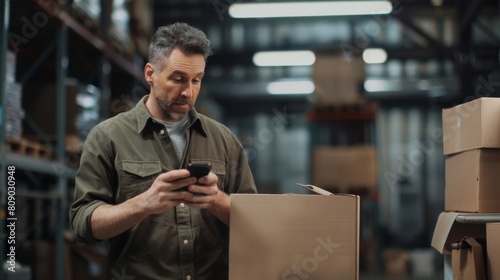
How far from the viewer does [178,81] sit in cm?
294

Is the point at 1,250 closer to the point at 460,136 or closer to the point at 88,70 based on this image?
the point at 460,136

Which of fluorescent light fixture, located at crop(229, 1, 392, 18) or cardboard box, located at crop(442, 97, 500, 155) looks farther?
fluorescent light fixture, located at crop(229, 1, 392, 18)

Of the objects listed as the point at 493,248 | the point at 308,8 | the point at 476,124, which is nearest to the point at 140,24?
the point at 308,8

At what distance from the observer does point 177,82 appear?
2941mm

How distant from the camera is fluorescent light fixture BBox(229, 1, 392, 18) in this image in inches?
444

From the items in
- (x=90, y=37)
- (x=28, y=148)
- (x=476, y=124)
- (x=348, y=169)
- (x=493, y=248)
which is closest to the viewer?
(x=493, y=248)

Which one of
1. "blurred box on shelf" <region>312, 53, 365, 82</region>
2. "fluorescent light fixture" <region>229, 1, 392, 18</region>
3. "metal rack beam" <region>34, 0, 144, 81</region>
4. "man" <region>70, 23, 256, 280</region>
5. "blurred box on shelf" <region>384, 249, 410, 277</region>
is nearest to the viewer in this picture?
"man" <region>70, 23, 256, 280</region>

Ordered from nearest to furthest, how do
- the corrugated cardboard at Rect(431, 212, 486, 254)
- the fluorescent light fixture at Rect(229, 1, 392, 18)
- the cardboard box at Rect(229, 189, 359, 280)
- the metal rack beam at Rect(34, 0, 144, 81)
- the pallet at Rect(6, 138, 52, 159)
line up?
1. the cardboard box at Rect(229, 189, 359, 280)
2. the corrugated cardboard at Rect(431, 212, 486, 254)
3. the pallet at Rect(6, 138, 52, 159)
4. the metal rack beam at Rect(34, 0, 144, 81)
5. the fluorescent light fixture at Rect(229, 1, 392, 18)

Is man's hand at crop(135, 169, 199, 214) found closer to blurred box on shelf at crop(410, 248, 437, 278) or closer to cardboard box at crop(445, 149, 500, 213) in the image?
cardboard box at crop(445, 149, 500, 213)

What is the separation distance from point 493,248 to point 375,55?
44.9 feet

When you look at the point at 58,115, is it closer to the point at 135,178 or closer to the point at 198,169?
the point at 135,178

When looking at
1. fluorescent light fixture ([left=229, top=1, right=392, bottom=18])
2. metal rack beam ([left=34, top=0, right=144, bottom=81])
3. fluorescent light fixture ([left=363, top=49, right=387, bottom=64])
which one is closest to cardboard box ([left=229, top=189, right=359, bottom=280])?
metal rack beam ([left=34, top=0, right=144, bottom=81])

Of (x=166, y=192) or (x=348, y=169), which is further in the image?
(x=348, y=169)

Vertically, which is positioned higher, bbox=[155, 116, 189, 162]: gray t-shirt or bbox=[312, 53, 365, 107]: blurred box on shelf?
bbox=[312, 53, 365, 107]: blurred box on shelf
